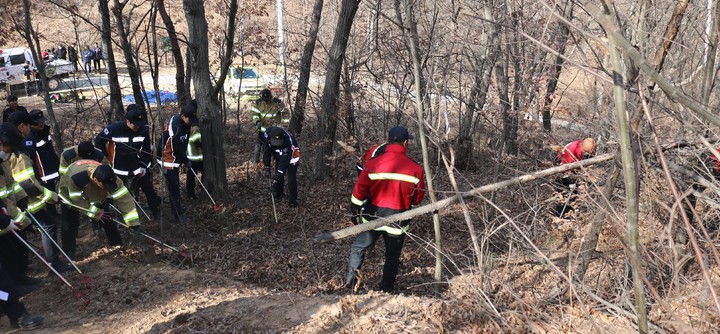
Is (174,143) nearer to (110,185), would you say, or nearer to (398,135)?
(110,185)

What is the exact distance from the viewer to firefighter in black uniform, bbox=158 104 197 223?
337 inches

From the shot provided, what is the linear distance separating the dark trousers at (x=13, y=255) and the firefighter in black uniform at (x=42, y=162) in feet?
1.64

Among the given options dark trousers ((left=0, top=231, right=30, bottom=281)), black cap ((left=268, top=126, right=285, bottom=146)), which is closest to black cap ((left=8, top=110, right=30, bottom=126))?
dark trousers ((left=0, top=231, right=30, bottom=281))

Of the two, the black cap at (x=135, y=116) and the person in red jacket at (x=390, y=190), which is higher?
the black cap at (x=135, y=116)

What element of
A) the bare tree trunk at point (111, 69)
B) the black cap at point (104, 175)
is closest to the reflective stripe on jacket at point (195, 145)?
the bare tree trunk at point (111, 69)

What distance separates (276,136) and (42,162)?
11.3ft

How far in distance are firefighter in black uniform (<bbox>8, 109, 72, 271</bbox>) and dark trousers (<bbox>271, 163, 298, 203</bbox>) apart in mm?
3343

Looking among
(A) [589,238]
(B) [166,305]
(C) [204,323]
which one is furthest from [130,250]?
(A) [589,238]

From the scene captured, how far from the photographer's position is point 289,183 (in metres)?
9.43

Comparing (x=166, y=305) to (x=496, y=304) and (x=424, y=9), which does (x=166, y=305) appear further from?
(x=424, y=9)

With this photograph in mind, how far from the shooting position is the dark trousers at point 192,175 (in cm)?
921

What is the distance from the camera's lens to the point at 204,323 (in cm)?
522

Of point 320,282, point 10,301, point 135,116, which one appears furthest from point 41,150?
point 320,282

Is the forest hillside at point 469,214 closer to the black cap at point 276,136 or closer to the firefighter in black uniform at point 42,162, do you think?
the firefighter in black uniform at point 42,162
